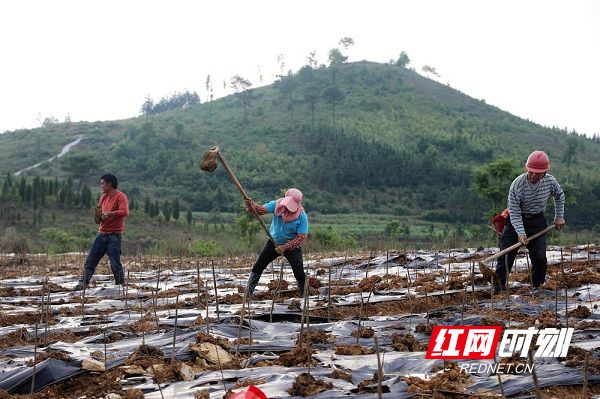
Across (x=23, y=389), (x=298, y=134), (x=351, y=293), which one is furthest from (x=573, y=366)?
(x=298, y=134)

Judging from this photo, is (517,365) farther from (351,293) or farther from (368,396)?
(351,293)

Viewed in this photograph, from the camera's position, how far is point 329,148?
48938 millimetres

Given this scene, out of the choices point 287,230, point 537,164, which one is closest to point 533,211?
point 537,164

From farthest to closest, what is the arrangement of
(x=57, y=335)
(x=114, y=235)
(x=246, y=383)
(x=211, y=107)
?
(x=211, y=107) → (x=114, y=235) → (x=57, y=335) → (x=246, y=383)

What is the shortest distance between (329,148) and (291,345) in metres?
45.4

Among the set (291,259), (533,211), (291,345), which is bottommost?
(291,345)

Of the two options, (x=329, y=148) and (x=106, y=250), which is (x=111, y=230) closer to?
(x=106, y=250)

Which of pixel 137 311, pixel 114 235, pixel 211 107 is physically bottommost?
pixel 137 311

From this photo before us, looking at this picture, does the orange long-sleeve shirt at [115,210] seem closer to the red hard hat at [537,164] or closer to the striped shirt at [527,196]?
the striped shirt at [527,196]

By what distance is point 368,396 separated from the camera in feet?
9.13

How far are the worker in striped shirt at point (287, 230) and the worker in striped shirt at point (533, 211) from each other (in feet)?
5.50

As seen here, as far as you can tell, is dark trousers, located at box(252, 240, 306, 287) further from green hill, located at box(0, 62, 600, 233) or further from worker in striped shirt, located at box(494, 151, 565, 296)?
green hill, located at box(0, 62, 600, 233)

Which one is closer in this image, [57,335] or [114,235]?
[57,335]

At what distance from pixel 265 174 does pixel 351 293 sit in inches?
1465
